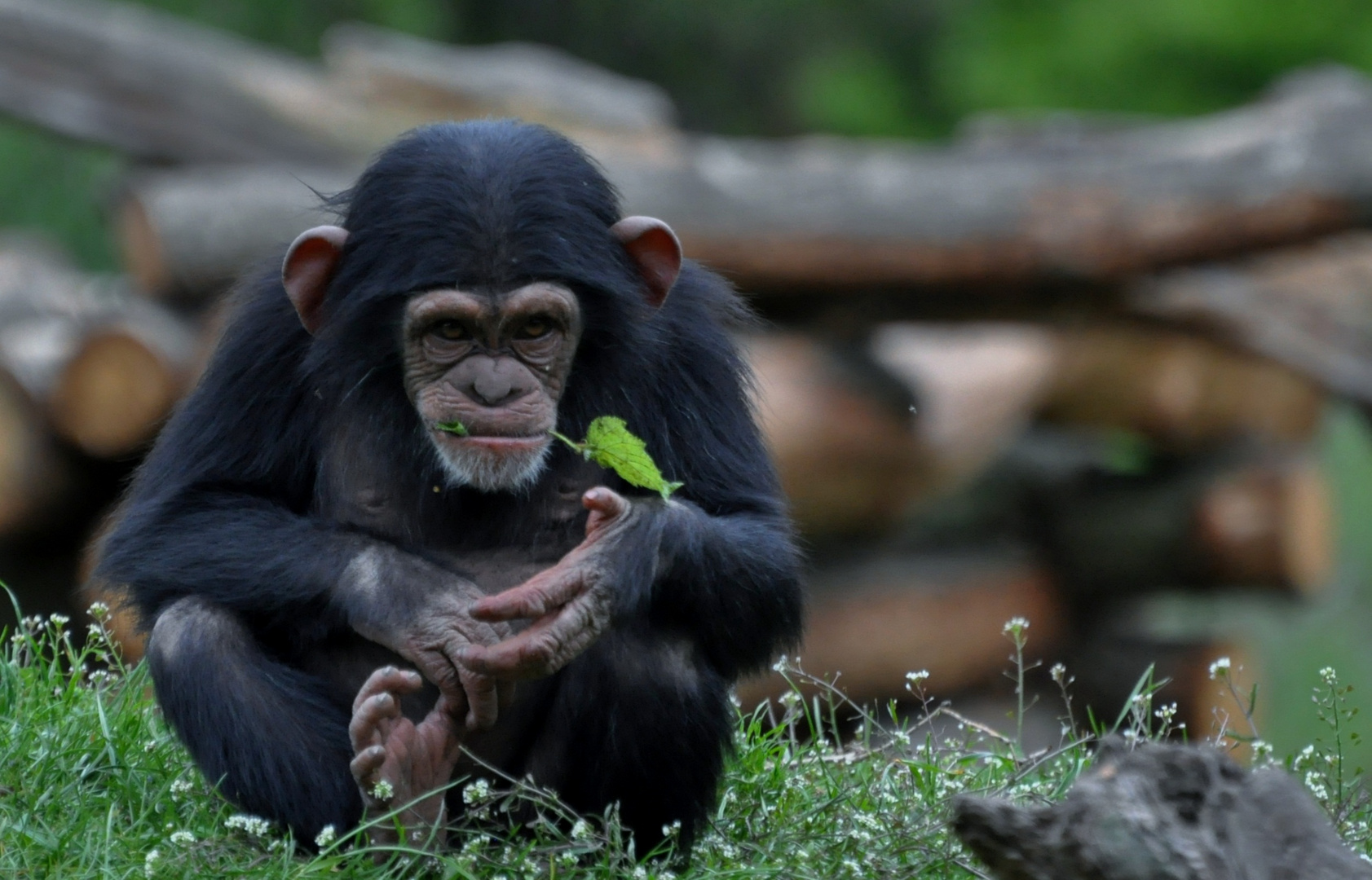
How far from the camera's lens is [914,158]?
1148 cm

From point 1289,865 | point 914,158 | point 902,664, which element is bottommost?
point 902,664

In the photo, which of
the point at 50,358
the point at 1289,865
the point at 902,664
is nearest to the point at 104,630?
the point at 1289,865

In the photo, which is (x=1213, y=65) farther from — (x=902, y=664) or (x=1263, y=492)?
(x=902, y=664)

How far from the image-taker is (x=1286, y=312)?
41.3 feet

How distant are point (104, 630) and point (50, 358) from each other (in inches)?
167

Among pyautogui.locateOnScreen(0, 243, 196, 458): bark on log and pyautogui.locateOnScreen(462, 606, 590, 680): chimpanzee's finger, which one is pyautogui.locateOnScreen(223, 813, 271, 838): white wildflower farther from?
pyautogui.locateOnScreen(0, 243, 196, 458): bark on log

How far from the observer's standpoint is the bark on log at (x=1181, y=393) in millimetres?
12359

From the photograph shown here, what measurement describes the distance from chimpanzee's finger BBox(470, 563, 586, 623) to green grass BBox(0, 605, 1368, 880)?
40cm

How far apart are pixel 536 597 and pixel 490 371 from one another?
64cm

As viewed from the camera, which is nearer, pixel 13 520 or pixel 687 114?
pixel 13 520

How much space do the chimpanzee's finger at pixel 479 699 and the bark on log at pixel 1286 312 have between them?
8.33 meters

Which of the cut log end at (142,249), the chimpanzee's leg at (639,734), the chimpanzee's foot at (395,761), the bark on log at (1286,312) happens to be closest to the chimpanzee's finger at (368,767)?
the chimpanzee's foot at (395,761)

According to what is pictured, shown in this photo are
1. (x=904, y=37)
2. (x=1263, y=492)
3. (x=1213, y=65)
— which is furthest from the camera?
(x=904, y=37)

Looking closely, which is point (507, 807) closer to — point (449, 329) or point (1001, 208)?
point (449, 329)
